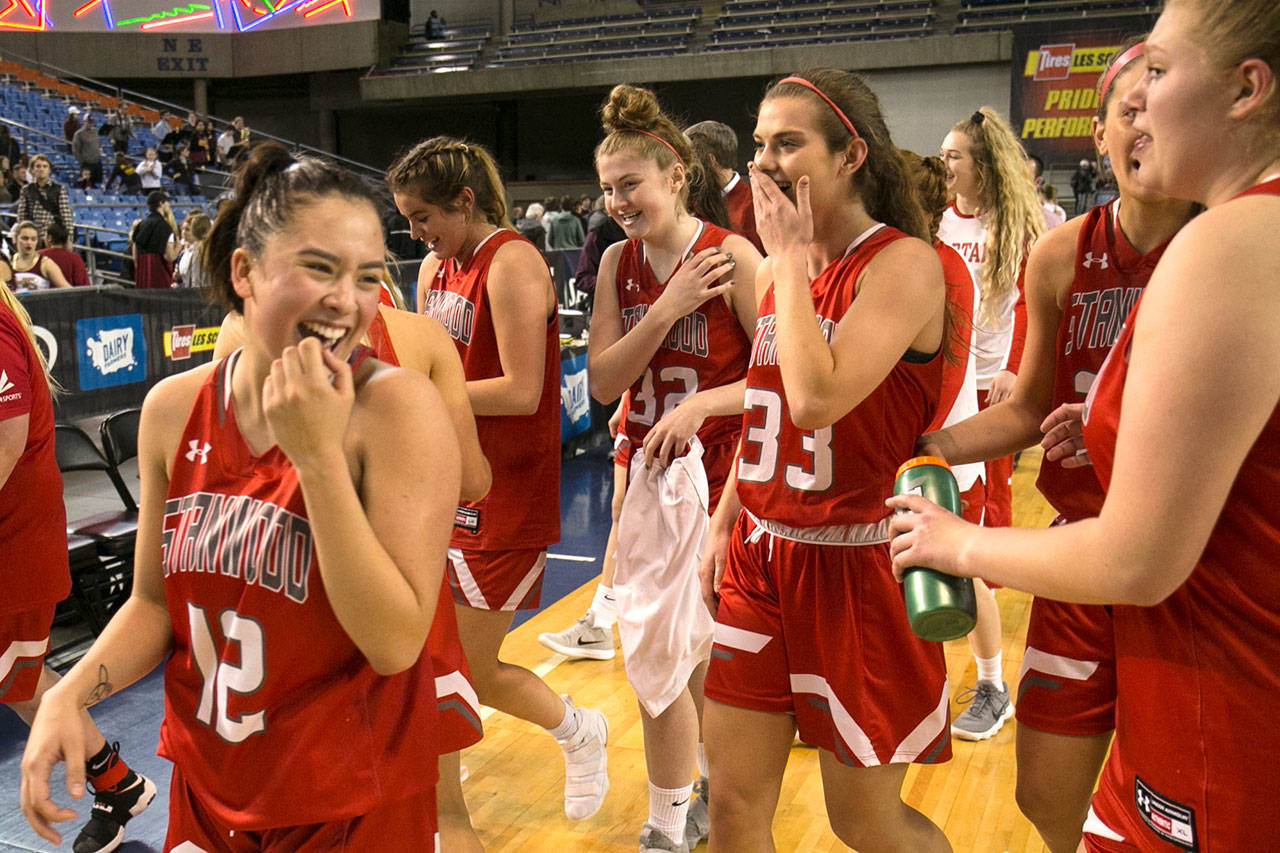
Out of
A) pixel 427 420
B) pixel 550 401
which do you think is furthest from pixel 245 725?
pixel 550 401

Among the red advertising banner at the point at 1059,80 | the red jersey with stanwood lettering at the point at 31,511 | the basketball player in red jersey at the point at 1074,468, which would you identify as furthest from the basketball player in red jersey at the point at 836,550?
the red advertising banner at the point at 1059,80

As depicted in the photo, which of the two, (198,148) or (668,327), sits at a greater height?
(198,148)

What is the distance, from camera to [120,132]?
59.1 ft

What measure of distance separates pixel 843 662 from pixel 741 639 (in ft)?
0.68

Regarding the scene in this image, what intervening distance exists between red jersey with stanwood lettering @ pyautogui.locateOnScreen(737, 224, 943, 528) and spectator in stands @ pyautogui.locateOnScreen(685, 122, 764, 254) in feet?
5.45

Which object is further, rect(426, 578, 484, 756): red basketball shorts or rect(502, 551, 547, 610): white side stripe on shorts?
rect(502, 551, 547, 610): white side stripe on shorts

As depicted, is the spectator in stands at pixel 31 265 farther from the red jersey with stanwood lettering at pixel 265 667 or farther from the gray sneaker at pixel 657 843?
the red jersey with stanwood lettering at pixel 265 667

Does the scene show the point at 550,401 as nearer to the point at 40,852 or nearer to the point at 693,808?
the point at 693,808

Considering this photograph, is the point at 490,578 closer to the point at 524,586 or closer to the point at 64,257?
the point at 524,586

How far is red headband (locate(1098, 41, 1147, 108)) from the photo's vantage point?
2066 mm

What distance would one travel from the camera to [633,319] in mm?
3205

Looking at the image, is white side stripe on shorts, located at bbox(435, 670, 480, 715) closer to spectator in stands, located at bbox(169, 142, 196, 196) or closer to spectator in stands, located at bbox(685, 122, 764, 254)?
spectator in stands, located at bbox(685, 122, 764, 254)

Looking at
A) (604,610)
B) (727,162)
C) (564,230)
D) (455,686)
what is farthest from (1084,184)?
(455,686)

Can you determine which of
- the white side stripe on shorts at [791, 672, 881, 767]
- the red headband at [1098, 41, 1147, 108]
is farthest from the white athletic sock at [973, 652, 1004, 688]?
the red headband at [1098, 41, 1147, 108]
